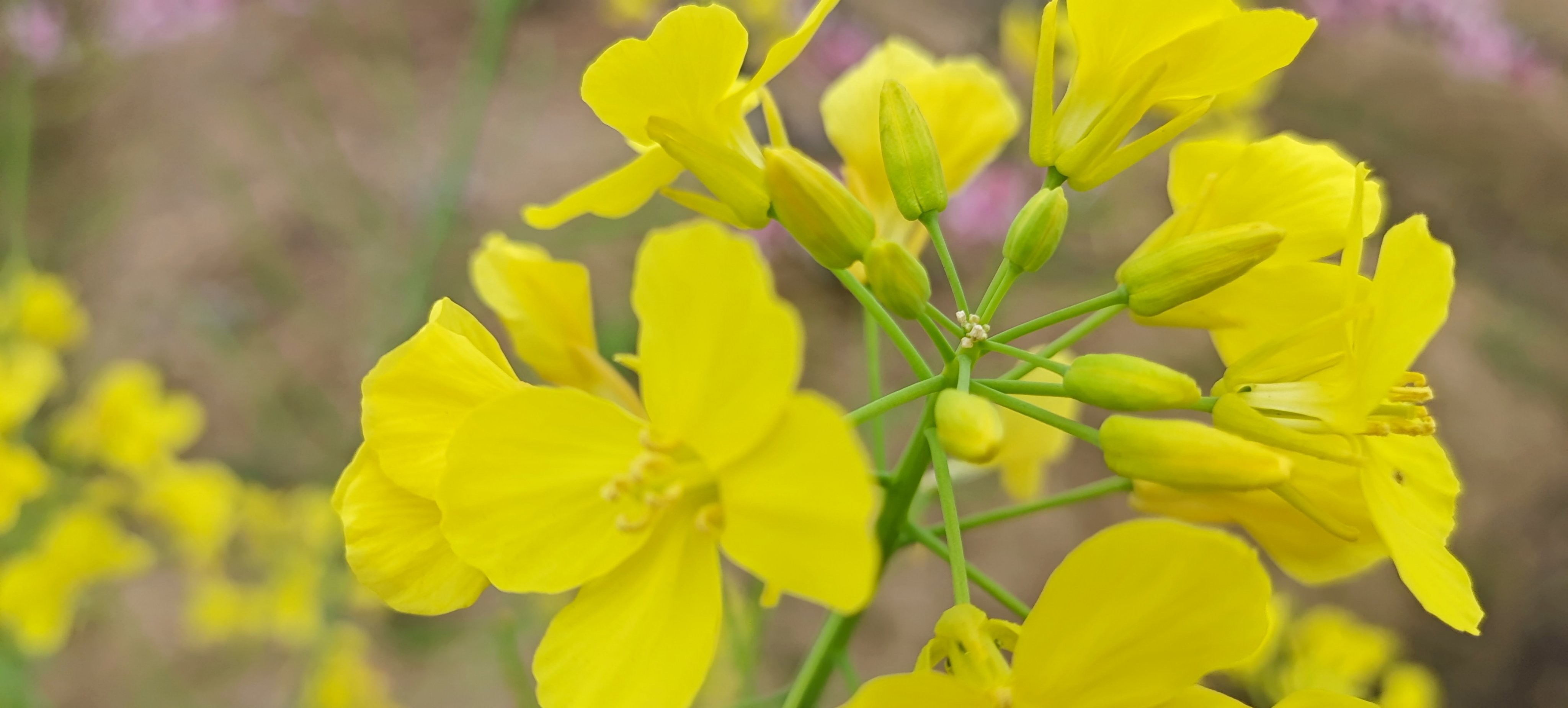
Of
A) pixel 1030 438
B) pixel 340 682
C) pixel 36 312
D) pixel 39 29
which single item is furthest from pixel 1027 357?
pixel 39 29

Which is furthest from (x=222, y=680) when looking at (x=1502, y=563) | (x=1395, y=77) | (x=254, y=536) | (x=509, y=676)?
(x=1395, y=77)

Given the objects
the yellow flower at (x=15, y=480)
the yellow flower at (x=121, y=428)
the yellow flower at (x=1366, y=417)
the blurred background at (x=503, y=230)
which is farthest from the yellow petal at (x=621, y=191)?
the yellow flower at (x=121, y=428)

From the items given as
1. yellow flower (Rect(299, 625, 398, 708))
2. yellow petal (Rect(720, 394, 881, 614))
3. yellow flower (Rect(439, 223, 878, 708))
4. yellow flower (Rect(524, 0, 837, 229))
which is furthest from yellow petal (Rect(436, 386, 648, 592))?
yellow flower (Rect(299, 625, 398, 708))

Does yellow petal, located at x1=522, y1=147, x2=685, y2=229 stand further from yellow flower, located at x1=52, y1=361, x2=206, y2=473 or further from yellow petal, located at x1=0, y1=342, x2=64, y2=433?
yellow flower, located at x1=52, y1=361, x2=206, y2=473

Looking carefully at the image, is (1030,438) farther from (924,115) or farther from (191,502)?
(191,502)

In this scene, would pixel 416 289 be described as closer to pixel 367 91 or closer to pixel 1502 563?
pixel 367 91

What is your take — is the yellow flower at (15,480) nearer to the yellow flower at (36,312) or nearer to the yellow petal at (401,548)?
the yellow flower at (36,312)
